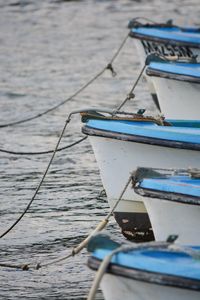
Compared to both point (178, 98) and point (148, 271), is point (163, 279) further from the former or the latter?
point (178, 98)

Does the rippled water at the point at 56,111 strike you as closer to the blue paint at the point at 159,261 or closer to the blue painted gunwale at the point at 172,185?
the blue painted gunwale at the point at 172,185

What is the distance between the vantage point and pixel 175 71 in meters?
13.2

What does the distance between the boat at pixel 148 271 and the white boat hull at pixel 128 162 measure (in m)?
3.01

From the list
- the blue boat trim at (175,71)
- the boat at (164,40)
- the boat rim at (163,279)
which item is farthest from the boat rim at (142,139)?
the boat at (164,40)

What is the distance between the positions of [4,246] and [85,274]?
1.16 m

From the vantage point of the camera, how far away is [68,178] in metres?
13.9

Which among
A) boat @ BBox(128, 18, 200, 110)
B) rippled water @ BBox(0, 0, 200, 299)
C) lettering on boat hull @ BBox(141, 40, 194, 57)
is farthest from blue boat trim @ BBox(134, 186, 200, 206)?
lettering on boat hull @ BBox(141, 40, 194, 57)

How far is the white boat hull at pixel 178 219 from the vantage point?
361 inches

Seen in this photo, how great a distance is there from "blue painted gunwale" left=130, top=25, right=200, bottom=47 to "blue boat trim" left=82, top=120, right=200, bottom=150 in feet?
18.4

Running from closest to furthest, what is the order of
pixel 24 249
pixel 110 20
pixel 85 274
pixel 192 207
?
pixel 192 207
pixel 85 274
pixel 24 249
pixel 110 20

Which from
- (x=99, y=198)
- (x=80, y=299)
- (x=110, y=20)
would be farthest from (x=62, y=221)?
(x=110, y=20)

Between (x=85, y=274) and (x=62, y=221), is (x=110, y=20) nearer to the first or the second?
(x=62, y=221)

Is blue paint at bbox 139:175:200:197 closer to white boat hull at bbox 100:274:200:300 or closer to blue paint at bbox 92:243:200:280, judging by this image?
blue paint at bbox 92:243:200:280

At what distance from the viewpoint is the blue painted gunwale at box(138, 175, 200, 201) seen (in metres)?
9.07
